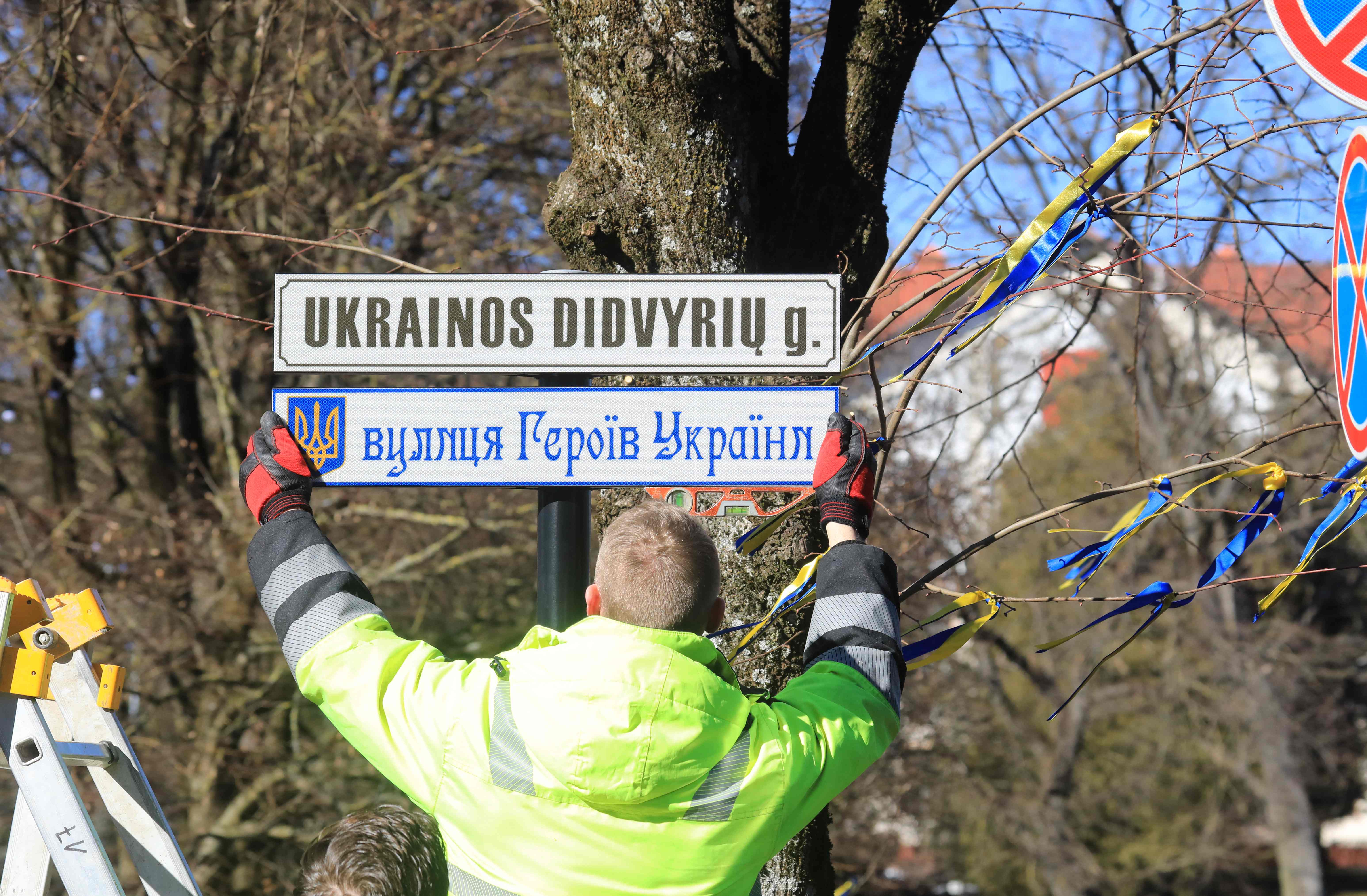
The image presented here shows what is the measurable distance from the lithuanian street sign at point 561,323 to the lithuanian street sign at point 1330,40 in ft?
2.60

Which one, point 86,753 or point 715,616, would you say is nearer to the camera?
point 715,616

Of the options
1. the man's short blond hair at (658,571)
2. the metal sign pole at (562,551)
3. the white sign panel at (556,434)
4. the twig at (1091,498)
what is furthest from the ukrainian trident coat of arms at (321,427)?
the twig at (1091,498)

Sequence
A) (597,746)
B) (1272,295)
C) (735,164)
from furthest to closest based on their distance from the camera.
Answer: (1272,295), (735,164), (597,746)

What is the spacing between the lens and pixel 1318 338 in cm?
1241

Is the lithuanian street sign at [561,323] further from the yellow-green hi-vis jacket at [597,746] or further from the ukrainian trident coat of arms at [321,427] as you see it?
the yellow-green hi-vis jacket at [597,746]

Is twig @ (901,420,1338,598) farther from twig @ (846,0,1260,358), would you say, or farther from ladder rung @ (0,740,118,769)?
ladder rung @ (0,740,118,769)

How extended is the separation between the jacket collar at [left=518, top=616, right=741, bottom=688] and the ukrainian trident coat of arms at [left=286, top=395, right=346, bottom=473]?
2.37ft

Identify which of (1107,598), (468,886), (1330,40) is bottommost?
(468,886)

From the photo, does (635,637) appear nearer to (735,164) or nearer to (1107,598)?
(1107,598)

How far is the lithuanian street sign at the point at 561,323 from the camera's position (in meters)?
2.10

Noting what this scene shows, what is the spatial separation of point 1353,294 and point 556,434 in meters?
1.28

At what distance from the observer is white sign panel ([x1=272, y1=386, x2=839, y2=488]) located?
2072mm

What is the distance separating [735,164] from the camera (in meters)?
2.40

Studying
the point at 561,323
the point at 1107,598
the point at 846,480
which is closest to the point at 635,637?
the point at 846,480
